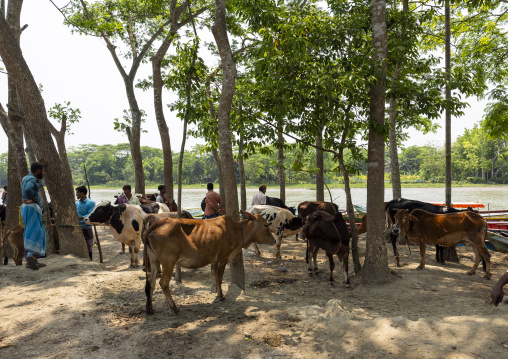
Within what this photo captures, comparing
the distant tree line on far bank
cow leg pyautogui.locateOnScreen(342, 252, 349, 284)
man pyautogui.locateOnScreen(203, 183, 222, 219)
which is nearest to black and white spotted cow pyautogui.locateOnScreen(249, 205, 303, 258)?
man pyautogui.locateOnScreen(203, 183, 222, 219)

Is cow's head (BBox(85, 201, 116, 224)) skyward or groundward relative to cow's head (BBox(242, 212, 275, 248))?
skyward

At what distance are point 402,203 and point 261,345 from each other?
704 centimetres

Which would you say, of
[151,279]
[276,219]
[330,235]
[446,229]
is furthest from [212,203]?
[446,229]

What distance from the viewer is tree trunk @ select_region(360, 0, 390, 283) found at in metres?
6.73

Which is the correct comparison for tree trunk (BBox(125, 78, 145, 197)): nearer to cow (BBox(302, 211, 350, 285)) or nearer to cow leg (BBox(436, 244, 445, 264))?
cow (BBox(302, 211, 350, 285))

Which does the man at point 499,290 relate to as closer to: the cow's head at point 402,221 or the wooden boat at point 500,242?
the cow's head at point 402,221

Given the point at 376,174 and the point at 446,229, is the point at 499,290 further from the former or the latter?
the point at 446,229

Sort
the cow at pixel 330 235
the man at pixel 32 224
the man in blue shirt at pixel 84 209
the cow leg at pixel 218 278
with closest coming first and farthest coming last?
the cow leg at pixel 218 278 < the man at pixel 32 224 < the cow at pixel 330 235 < the man in blue shirt at pixel 84 209

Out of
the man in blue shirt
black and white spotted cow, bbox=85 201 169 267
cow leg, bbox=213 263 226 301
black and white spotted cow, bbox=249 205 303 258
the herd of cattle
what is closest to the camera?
the herd of cattle

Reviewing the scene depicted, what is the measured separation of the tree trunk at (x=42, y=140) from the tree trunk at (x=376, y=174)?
21.0ft

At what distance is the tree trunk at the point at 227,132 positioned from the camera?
6.25m

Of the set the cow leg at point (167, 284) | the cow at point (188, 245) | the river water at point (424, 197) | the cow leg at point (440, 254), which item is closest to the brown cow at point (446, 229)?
the cow leg at point (440, 254)

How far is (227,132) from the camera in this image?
6.36 m

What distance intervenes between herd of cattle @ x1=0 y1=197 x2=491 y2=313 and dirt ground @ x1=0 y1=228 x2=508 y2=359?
630 mm
